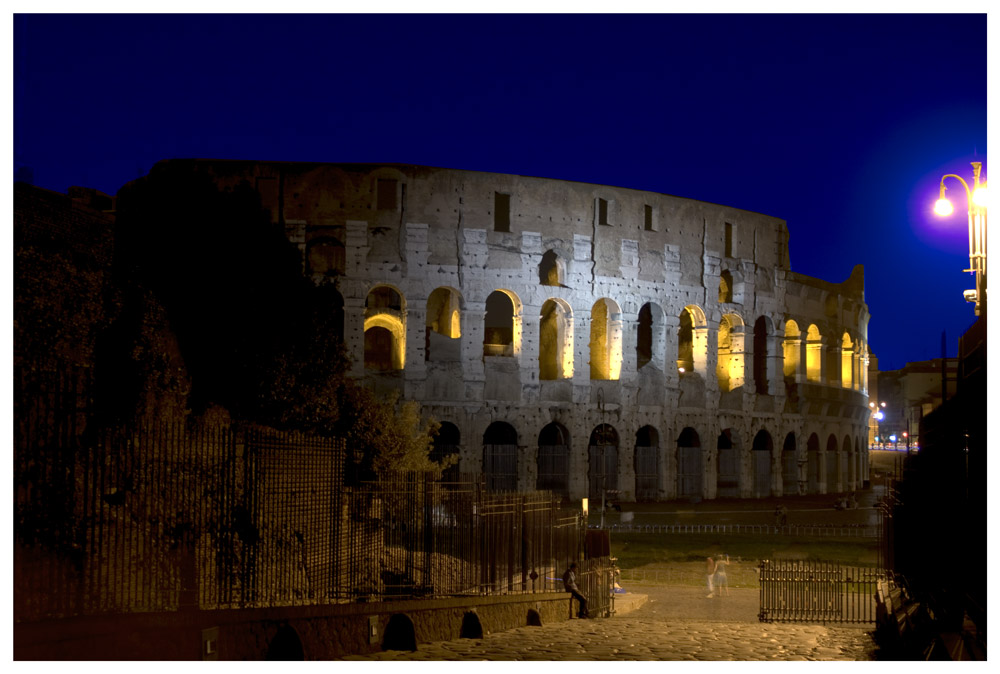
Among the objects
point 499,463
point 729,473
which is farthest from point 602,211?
point 729,473

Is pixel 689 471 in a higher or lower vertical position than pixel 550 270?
lower

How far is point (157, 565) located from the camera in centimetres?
1006

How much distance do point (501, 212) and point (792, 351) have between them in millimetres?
13922

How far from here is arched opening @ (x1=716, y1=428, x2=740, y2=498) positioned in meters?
38.1

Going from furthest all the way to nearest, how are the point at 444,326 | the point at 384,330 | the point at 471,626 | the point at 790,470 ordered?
the point at 790,470, the point at 384,330, the point at 444,326, the point at 471,626

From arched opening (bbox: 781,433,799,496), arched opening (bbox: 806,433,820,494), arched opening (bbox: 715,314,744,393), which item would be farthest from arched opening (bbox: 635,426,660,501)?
arched opening (bbox: 806,433,820,494)

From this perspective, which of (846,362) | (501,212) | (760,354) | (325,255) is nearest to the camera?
(325,255)

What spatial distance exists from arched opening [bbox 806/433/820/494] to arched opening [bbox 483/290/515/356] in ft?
40.1

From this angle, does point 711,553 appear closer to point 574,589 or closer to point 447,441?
point 447,441

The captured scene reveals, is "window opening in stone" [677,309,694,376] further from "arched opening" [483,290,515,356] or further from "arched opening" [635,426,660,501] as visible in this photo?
"arched opening" [483,290,515,356]

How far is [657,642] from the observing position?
11.8 m

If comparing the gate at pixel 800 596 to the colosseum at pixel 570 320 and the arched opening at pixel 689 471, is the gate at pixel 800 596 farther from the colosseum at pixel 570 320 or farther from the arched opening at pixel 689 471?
the arched opening at pixel 689 471

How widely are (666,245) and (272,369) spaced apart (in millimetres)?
Answer: 21271

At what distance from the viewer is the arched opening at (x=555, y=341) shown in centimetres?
3475
